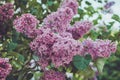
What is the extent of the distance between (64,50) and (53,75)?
185 millimetres

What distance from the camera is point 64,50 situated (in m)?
1.98

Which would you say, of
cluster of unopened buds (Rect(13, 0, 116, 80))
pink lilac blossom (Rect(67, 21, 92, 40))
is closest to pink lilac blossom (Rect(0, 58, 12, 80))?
cluster of unopened buds (Rect(13, 0, 116, 80))

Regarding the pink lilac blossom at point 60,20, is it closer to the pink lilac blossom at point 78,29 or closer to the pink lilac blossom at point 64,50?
the pink lilac blossom at point 78,29

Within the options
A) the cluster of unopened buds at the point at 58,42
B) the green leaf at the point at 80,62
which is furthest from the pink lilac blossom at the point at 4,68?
the green leaf at the point at 80,62

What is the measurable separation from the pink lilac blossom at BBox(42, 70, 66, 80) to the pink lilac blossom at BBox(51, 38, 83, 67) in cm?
10

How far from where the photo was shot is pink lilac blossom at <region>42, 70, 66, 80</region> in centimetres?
211

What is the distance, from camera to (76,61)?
209 centimetres

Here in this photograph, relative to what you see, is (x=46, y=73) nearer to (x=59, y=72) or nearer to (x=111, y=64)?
(x=59, y=72)

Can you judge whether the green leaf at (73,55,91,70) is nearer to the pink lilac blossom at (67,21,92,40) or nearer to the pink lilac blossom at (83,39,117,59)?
the pink lilac blossom at (83,39,117,59)

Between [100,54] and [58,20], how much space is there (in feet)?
0.85

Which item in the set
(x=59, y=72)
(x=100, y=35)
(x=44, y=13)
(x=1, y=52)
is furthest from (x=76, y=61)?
(x=44, y=13)

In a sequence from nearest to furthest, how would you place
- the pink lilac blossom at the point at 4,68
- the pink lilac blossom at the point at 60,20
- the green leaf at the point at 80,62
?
the pink lilac blossom at the point at 4,68 < the green leaf at the point at 80,62 < the pink lilac blossom at the point at 60,20

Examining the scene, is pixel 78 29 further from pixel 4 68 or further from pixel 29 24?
pixel 4 68

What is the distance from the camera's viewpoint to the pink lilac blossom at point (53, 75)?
6.91ft
